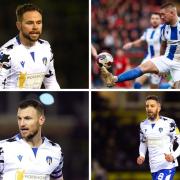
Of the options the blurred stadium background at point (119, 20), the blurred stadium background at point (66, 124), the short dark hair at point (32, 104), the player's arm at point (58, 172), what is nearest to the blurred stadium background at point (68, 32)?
the blurred stadium background at point (66, 124)

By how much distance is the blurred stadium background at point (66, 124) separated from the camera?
3583mm

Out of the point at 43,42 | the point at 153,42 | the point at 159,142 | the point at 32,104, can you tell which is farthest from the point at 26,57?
the point at 153,42

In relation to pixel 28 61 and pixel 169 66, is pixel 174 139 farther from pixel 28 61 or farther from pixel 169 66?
pixel 28 61

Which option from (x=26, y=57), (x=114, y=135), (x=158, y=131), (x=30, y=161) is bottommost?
(x=114, y=135)

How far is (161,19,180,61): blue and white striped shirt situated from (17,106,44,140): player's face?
747 millimetres

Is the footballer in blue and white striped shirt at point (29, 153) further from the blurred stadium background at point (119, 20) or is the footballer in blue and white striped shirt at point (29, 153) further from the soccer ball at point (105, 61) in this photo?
the blurred stadium background at point (119, 20)

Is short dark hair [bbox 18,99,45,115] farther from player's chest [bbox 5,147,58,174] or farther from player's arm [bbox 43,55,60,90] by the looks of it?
player's chest [bbox 5,147,58,174]

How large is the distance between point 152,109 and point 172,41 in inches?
15.3

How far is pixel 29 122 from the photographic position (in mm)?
3428

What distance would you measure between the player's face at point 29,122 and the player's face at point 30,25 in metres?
0.34

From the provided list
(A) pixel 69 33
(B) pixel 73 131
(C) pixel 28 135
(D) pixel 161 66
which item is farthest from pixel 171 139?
(A) pixel 69 33

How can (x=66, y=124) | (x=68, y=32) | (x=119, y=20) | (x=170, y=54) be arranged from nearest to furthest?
(x=170, y=54) → (x=66, y=124) → (x=68, y=32) → (x=119, y=20)

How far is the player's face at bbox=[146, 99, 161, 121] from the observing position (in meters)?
3.53

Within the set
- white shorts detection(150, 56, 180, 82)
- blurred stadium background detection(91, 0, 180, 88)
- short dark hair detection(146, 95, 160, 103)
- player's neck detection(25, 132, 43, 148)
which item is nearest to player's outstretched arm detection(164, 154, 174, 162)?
short dark hair detection(146, 95, 160, 103)
